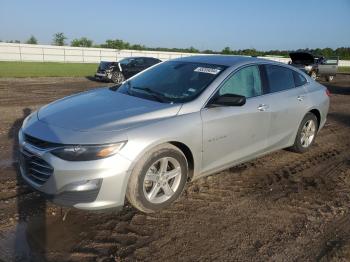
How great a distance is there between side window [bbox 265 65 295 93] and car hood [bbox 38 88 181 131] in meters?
1.90

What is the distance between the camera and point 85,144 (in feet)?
11.7

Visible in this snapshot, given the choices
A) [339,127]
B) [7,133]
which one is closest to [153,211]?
[7,133]

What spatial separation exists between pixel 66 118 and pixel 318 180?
3.48m

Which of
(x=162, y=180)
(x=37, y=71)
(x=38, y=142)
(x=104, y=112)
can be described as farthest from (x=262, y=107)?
(x=37, y=71)

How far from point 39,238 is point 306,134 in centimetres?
470

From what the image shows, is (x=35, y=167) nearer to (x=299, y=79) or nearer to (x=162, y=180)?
(x=162, y=180)

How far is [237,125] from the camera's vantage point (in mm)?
4766

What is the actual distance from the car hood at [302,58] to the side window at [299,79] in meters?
17.5

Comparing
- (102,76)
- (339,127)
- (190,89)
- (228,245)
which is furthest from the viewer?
(102,76)

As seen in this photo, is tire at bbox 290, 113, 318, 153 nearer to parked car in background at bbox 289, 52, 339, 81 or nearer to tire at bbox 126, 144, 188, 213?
tire at bbox 126, 144, 188, 213

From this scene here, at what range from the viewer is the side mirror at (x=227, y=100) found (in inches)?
174

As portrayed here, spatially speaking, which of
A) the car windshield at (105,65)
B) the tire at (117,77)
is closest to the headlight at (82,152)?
the tire at (117,77)

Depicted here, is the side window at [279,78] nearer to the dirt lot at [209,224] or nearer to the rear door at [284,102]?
the rear door at [284,102]

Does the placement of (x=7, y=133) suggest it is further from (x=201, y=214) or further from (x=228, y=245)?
(x=228, y=245)
